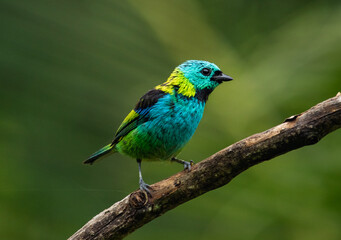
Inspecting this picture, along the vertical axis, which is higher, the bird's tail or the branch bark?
the bird's tail

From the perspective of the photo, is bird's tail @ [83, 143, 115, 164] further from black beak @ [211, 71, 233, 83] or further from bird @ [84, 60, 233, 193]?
black beak @ [211, 71, 233, 83]

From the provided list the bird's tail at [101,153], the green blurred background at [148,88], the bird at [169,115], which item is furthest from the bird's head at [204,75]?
the bird's tail at [101,153]

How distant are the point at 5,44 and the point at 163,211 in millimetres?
1848

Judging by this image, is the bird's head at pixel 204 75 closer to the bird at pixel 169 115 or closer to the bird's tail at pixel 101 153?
the bird at pixel 169 115

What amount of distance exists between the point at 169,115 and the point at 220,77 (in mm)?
602

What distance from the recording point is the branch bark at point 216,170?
2453 millimetres

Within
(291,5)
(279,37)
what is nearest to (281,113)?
(279,37)

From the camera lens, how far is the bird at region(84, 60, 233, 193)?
11.6 feet

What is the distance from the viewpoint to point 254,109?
10.6ft

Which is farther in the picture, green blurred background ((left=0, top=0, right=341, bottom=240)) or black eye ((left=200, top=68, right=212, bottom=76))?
black eye ((left=200, top=68, right=212, bottom=76))

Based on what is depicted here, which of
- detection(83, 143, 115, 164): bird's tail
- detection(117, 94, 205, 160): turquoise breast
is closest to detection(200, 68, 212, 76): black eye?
detection(117, 94, 205, 160): turquoise breast

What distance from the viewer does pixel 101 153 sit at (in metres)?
4.05

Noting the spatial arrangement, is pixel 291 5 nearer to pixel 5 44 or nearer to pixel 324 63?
pixel 324 63

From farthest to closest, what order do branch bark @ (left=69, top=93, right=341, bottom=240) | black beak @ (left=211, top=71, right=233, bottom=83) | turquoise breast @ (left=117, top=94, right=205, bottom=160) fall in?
1. black beak @ (left=211, top=71, right=233, bottom=83)
2. turquoise breast @ (left=117, top=94, right=205, bottom=160)
3. branch bark @ (left=69, top=93, right=341, bottom=240)
